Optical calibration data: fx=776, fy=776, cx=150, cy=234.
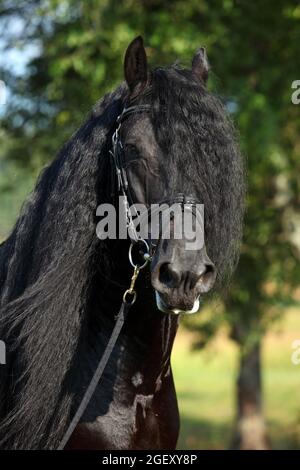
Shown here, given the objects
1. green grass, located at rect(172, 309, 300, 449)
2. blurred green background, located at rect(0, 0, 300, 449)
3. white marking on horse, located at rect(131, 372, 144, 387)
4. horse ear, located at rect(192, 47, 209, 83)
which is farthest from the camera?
green grass, located at rect(172, 309, 300, 449)

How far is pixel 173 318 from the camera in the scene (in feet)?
12.2

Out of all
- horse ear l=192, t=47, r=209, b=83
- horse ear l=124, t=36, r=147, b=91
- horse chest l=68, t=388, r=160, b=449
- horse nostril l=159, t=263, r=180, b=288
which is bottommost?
horse chest l=68, t=388, r=160, b=449

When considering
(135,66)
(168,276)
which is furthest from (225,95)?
(168,276)

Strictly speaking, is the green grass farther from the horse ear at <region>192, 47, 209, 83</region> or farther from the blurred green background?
the horse ear at <region>192, 47, 209, 83</region>

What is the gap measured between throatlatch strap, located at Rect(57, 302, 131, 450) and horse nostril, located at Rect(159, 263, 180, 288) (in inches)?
19.4

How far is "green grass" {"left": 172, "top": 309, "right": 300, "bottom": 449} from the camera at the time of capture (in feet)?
38.4

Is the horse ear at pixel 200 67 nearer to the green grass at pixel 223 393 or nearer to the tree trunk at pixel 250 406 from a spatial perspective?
the green grass at pixel 223 393

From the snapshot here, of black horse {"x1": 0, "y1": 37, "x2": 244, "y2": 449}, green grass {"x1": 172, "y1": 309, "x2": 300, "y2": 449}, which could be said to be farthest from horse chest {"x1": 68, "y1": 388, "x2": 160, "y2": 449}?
green grass {"x1": 172, "y1": 309, "x2": 300, "y2": 449}

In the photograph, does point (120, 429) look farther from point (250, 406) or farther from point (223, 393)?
point (223, 393)

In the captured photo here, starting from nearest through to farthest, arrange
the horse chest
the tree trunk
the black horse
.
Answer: the black horse
the horse chest
the tree trunk

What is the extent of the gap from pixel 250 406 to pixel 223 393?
722cm

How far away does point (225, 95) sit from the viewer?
7867 mm

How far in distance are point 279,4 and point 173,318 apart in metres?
5.97

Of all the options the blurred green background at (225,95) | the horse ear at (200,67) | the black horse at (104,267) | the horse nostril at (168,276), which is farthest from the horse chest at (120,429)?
the blurred green background at (225,95)
